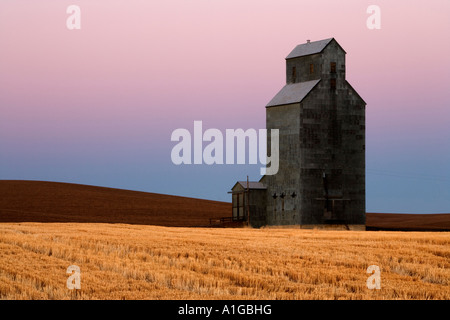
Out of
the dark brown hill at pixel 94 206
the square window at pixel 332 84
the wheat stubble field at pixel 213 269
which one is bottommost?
the wheat stubble field at pixel 213 269

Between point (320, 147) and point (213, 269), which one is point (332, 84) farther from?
point (213, 269)

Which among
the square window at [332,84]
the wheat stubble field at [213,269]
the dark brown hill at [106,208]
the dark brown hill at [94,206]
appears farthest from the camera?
the dark brown hill at [94,206]

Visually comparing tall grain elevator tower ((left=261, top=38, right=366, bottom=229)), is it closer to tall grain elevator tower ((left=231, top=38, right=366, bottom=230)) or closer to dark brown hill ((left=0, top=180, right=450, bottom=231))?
tall grain elevator tower ((left=231, top=38, right=366, bottom=230))

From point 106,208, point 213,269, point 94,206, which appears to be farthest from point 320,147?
point 213,269

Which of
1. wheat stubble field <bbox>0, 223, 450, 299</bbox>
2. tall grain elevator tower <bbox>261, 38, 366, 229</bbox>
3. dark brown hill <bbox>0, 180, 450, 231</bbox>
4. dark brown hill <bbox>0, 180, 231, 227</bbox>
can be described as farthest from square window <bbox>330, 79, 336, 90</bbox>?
wheat stubble field <bbox>0, 223, 450, 299</bbox>

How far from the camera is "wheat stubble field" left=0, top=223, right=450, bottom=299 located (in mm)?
18641

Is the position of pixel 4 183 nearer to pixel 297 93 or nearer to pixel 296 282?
pixel 297 93

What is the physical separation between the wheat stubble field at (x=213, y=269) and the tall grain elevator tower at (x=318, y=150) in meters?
25.1

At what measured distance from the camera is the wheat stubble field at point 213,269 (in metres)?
18.6

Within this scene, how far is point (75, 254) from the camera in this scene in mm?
25812

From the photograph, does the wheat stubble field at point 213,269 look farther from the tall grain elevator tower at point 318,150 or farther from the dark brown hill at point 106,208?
the dark brown hill at point 106,208

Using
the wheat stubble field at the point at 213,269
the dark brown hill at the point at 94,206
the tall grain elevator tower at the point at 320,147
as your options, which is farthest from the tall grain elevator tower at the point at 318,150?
the wheat stubble field at the point at 213,269
